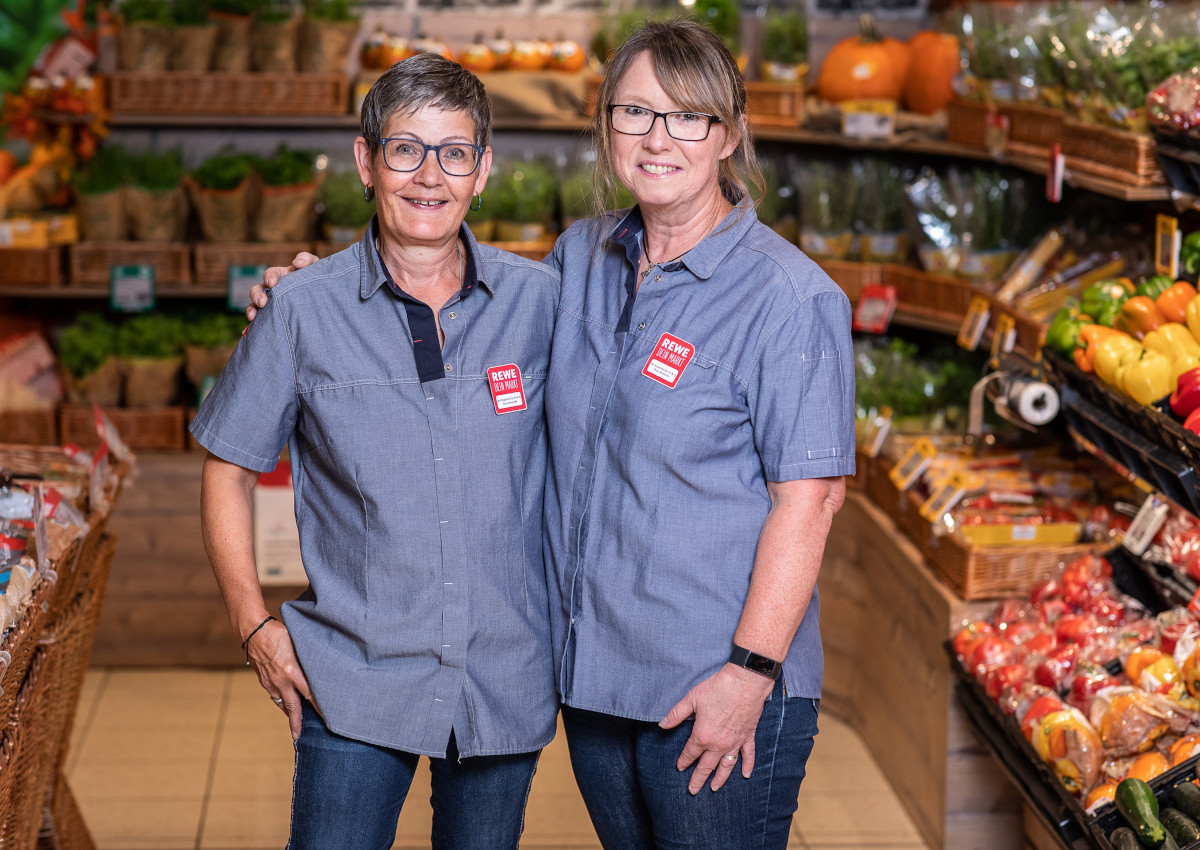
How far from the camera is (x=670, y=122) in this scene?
5.79ft

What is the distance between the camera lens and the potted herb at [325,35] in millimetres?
4027

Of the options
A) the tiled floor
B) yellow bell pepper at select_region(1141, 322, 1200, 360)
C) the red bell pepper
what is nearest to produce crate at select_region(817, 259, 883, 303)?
the tiled floor

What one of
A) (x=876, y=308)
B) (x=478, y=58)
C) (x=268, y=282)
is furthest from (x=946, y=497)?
(x=478, y=58)

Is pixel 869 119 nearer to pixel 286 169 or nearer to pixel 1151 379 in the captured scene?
pixel 1151 379

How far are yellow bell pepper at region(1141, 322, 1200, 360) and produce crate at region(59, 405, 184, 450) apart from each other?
9.51 ft

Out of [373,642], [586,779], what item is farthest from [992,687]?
[373,642]

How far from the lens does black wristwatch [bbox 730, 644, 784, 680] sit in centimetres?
172

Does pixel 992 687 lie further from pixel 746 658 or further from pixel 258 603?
pixel 258 603

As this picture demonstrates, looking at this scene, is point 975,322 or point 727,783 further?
point 975,322

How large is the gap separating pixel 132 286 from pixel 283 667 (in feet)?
8.14

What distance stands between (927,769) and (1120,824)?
1058 mm

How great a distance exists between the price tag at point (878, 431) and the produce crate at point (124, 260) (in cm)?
218

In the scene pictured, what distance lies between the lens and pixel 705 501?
1.75m

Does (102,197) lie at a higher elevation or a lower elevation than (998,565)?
higher
